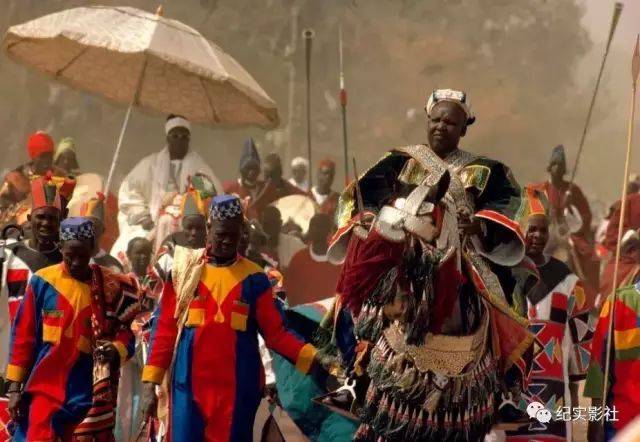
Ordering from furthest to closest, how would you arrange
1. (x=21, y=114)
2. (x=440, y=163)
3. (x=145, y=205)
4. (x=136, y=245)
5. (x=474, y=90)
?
(x=474, y=90) < (x=21, y=114) < (x=145, y=205) < (x=136, y=245) < (x=440, y=163)

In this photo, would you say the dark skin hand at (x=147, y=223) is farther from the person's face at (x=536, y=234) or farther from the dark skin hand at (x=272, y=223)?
the person's face at (x=536, y=234)

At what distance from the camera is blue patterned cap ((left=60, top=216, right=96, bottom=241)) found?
9.16m

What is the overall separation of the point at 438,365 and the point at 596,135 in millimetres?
27403

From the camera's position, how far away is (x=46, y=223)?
10.0 metres

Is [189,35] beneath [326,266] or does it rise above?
Result: above

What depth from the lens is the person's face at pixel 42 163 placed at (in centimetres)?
1648

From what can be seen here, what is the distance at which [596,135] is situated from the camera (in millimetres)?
34438

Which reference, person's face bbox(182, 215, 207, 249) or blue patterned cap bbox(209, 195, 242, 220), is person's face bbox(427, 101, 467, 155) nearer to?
blue patterned cap bbox(209, 195, 242, 220)

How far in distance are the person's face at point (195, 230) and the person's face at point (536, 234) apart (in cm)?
252

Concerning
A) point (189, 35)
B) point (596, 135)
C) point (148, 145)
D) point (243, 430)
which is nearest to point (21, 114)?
point (148, 145)

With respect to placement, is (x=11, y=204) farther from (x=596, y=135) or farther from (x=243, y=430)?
(x=596, y=135)

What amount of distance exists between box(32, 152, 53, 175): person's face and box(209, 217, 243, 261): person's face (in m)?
7.58

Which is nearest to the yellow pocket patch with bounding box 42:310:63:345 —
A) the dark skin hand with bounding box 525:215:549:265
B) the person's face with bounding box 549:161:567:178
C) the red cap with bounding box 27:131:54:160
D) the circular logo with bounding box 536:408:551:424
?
the circular logo with bounding box 536:408:551:424

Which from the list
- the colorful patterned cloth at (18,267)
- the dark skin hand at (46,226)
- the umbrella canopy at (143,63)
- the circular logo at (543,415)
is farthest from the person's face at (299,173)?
the dark skin hand at (46,226)
